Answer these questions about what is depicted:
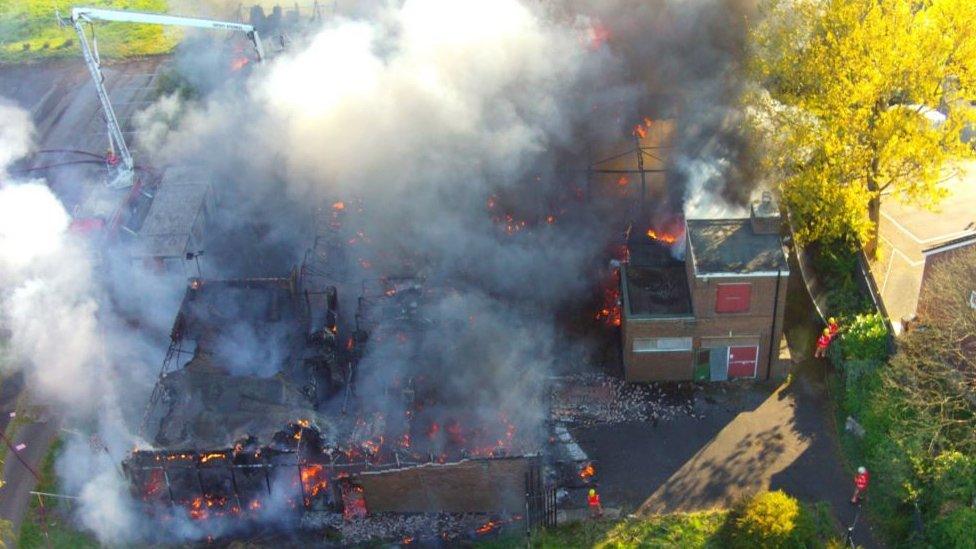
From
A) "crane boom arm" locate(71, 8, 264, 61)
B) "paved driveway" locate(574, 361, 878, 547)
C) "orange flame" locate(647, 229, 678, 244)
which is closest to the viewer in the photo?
"paved driveway" locate(574, 361, 878, 547)

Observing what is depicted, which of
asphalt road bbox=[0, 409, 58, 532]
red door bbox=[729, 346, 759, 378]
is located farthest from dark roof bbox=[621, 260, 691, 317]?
asphalt road bbox=[0, 409, 58, 532]

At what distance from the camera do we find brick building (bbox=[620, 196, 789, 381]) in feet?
65.5

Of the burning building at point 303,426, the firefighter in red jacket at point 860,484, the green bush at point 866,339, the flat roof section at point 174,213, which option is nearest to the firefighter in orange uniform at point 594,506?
the burning building at point 303,426

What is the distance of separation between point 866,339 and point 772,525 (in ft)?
21.2

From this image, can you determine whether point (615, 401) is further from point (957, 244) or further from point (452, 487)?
point (957, 244)

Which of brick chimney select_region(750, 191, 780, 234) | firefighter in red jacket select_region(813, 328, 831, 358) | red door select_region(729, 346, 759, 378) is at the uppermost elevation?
brick chimney select_region(750, 191, 780, 234)

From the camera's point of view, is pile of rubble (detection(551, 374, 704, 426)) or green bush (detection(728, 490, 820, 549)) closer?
green bush (detection(728, 490, 820, 549))

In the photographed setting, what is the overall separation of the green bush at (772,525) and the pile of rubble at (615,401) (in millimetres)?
4073

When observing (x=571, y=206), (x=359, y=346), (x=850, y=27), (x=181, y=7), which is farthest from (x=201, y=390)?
(x=181, y=7)

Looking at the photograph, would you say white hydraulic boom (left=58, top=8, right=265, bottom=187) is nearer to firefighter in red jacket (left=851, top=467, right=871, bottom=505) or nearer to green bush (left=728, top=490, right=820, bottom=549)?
green bush (left=728, top=490, right=820, bottom=549)

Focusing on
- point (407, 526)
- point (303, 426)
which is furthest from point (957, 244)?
point (303, 426)

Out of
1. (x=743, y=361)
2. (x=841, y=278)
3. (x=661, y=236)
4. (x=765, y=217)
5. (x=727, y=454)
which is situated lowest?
(x=727, y=454)

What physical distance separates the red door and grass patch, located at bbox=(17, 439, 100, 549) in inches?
567

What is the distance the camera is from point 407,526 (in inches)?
711
